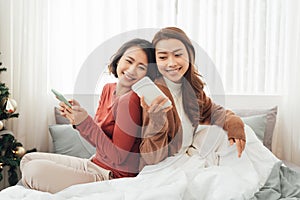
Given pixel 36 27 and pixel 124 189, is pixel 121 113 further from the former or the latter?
pixel 36 27

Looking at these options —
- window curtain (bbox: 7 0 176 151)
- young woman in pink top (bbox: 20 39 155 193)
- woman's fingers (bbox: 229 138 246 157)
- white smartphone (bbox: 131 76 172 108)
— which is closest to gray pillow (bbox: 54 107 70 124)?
window curtain (bbox: 7 0 176 151)

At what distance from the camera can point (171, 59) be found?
68.8 inches

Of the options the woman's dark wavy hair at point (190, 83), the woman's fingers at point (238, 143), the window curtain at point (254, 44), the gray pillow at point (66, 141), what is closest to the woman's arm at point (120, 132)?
the woman's dark wavy hair at point (190, 83)

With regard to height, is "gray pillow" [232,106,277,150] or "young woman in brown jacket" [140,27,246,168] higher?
"young woman in brown jacket" [140,27,246,168]

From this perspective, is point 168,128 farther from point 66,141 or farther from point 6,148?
point 6,148

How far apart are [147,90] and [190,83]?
214 millimetres

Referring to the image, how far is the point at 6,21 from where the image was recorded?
2.67m

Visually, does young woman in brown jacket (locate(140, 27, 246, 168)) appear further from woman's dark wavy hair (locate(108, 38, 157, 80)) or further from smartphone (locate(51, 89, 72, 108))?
smartphone (locate(51, 89, 72, 108))

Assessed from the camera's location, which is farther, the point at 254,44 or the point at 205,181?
the point at 254,44

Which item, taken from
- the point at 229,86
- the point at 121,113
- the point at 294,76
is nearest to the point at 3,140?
the point at 121,113

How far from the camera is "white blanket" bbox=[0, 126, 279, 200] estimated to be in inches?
62.1

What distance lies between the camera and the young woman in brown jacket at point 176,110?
67.0 inches

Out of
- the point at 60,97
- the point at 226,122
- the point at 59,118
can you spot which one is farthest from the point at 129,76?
the point at 59,118

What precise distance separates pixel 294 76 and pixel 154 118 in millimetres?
1460
